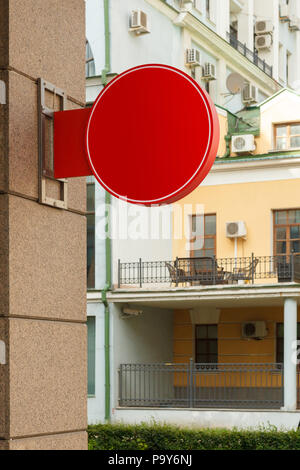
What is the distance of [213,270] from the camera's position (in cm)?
2095

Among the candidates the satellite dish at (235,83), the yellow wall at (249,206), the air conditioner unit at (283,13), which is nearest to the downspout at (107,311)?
the yellow wall at (249,206)

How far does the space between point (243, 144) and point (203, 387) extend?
6000mm

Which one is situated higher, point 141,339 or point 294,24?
point 294,24

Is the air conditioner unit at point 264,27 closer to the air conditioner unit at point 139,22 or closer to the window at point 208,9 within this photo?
the window at point 208,9

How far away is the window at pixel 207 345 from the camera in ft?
76.4

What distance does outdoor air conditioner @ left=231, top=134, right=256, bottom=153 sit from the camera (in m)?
22.0

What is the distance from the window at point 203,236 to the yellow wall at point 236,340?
70.6 inches

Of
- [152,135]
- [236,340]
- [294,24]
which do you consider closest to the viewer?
[152,135]

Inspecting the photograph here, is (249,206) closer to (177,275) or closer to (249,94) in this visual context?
(177,275)

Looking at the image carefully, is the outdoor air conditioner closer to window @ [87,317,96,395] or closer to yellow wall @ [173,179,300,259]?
yellow wall @ [173,179,300,259]

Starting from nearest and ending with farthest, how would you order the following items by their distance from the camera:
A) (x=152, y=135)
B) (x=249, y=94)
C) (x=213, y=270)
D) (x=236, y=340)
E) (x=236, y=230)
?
(x=152, y=135), (x=213, y=270), (x=236, y=230), (x=236, y=340), (x=249, y=94)

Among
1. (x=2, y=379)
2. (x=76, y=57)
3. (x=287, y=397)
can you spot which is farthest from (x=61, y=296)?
(x=287, y=397)

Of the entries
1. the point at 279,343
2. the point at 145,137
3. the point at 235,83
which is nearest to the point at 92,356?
the point at 279,343

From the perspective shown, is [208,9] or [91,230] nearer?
[91,230]
